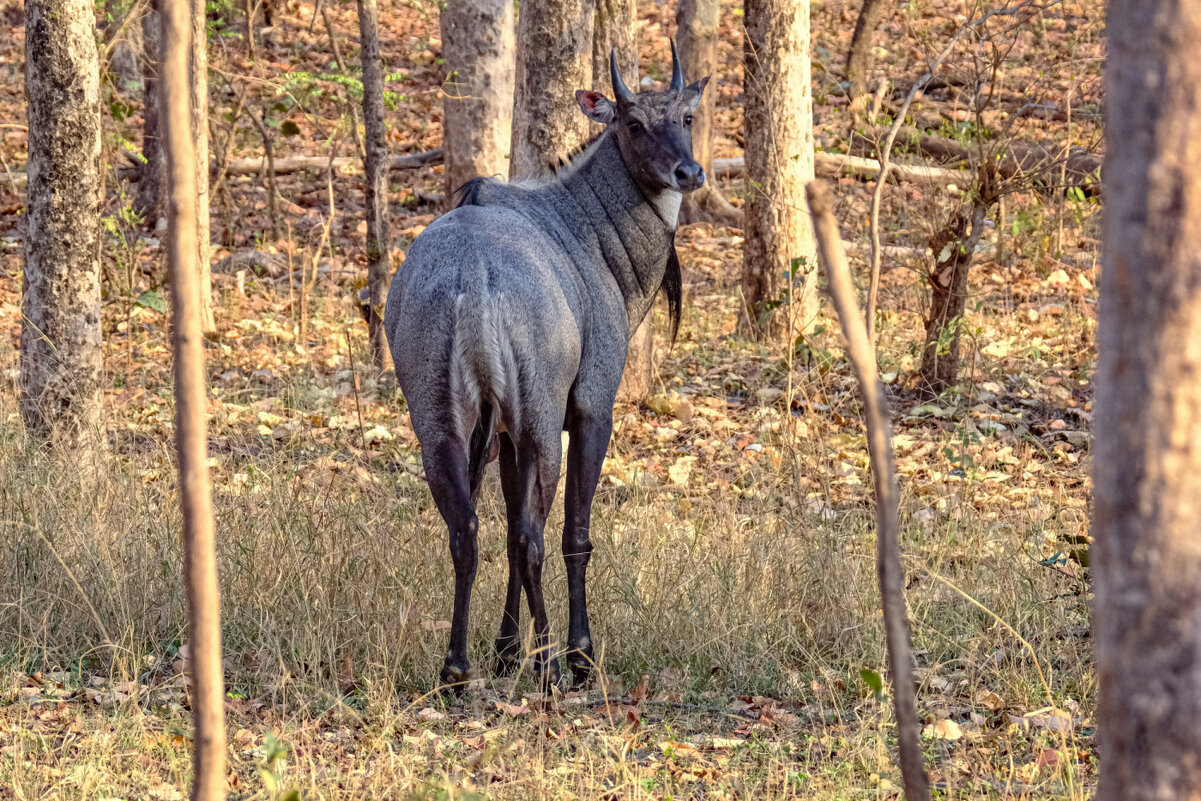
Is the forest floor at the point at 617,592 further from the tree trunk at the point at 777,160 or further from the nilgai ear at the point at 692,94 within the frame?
the nilgai ear at the point at 692,94

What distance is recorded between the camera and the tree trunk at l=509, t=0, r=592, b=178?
744 centimetres

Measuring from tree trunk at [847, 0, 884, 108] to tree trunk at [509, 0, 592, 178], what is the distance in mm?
12763

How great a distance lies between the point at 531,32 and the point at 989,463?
380cm

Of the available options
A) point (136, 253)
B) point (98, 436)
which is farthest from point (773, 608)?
point (136, 253)

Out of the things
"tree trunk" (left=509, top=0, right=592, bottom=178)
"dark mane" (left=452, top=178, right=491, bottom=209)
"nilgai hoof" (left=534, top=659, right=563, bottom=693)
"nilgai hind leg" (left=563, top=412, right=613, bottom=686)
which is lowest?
"nilgai hoof" (left=534, top=659, right=563, bottom=693)

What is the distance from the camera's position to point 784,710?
443cm

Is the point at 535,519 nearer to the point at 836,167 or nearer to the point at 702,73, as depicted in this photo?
the point at 702,73

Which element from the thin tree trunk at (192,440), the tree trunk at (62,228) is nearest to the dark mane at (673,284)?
the tree trunk at (62,228)

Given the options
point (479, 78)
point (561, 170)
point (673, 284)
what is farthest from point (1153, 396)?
point (479, 78)

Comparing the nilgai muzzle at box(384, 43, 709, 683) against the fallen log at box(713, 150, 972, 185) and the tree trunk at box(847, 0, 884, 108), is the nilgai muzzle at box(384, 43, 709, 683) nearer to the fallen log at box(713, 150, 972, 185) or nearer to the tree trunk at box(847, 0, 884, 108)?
the fallen log at box(713, 150, 972, 185)

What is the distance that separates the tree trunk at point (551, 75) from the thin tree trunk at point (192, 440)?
5.19 meters

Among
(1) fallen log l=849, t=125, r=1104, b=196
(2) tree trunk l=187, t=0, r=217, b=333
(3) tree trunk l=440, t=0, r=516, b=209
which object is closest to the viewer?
(1) fallen log l=849, t=125, r=1104, b=196

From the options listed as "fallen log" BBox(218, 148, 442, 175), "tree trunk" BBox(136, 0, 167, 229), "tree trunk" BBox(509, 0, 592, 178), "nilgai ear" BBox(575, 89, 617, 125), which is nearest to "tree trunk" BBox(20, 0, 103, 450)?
"tree trunk" BBox(509, 0, 592, 178)

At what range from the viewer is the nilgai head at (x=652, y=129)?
550 cm
